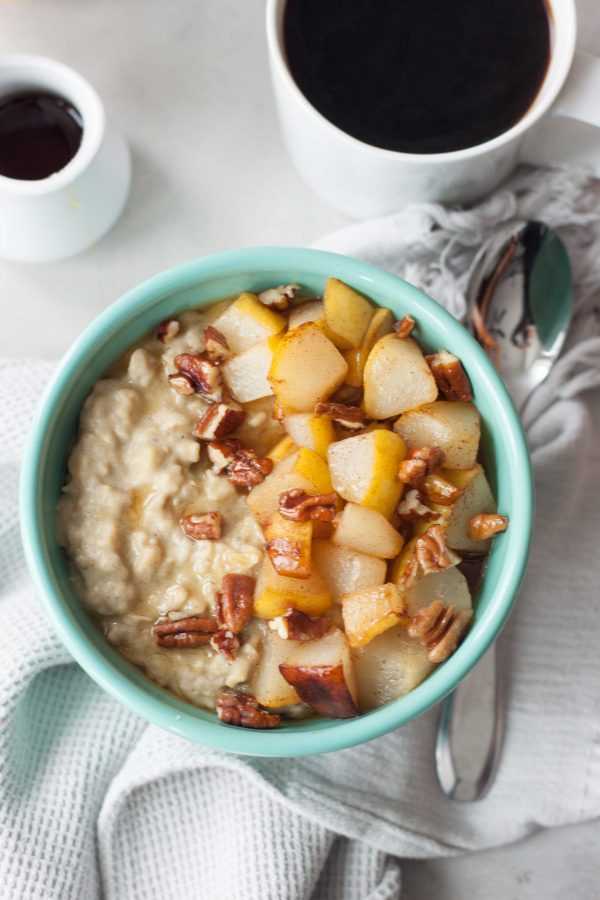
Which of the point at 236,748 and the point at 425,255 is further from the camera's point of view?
the point at 425,255

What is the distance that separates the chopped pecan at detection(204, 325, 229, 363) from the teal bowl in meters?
0.08

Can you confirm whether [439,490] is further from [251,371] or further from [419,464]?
[251,371]

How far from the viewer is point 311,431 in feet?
Result: 4.54

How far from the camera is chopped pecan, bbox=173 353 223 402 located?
1405 mm

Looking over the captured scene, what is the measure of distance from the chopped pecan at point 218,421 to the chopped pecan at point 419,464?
23 centimetres

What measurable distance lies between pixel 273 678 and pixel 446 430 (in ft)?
1.29

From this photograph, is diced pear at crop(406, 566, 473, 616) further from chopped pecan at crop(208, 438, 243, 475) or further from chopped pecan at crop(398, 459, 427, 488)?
chopped pecan at crop(208, 438, 243, 475)

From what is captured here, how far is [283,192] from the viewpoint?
1.86m

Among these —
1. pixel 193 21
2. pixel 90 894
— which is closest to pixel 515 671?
pixel 90 894

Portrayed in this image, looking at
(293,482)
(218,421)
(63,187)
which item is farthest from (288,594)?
(63,187)

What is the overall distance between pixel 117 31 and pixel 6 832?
135 cm

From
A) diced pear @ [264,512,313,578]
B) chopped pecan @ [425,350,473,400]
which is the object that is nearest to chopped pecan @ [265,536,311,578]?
diced pear @ [264,512,313,578]

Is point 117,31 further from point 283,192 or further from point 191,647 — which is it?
point 191,647

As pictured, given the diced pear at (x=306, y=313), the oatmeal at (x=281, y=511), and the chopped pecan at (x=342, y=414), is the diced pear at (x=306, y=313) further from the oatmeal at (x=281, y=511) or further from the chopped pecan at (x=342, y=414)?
the chopped pecan at (x=342, y=414)
